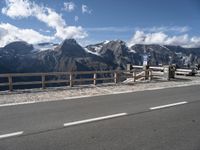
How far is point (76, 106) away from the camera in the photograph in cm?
895

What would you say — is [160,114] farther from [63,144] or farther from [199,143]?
[63,144]

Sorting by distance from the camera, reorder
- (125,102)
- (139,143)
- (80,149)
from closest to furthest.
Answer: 1. (80,149)
2. (139,143)
3. (125,102)

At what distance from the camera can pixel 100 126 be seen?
632cm

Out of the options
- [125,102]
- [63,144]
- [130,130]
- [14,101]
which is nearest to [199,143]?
[130,130]

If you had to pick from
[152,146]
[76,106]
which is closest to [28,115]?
[76,106]

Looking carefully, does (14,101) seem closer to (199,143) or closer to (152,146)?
(152,146)

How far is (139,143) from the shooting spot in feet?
16.7

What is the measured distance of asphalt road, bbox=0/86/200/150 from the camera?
5004 mm

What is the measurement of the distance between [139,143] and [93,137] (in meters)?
1.10

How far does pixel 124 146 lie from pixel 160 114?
324cm

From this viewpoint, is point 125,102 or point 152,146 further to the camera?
point 125,102

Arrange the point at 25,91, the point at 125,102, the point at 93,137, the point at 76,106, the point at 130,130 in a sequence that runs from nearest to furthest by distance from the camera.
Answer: the point at 93,137, the point at 130,130, the point at 76,106, the point at 125,102, the point at 25,91

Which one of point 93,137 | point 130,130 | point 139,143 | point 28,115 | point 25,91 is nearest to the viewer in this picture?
point 139,143

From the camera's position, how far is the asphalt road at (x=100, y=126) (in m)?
5.00
